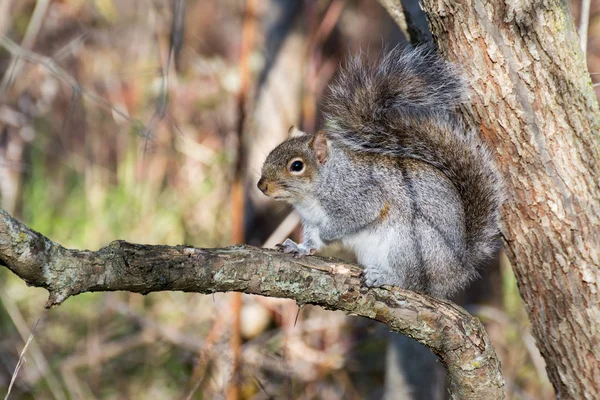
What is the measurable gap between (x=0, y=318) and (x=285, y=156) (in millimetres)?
2276

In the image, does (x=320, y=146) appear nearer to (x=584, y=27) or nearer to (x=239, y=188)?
(x=239, y=188)

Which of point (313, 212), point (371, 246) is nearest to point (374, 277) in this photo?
point (371, 246)

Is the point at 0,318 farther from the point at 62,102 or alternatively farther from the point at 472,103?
the point at 472,103

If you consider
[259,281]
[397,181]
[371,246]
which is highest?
[397,181]

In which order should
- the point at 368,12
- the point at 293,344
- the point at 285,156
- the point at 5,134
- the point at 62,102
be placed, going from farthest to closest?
the point at 368,12 < the point at 62,102 < the point at 5,134 < the point at 293,344 < the point at 285,156

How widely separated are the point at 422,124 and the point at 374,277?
0.47 metres

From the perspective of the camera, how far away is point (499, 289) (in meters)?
3.73

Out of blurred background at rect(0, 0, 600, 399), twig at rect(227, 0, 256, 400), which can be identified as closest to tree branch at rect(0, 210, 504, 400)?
twig at rect(227, 0, 256, 400)

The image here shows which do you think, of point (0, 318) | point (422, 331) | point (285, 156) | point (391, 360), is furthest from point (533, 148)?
point (0, 318)

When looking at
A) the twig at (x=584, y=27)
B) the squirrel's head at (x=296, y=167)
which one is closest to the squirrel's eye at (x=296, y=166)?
the squirrel's head at (x=296, y=167)

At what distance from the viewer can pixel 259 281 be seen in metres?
1.52

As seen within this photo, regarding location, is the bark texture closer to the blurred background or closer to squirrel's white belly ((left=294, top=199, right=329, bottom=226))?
Answer: squirrel's white belly ((left=294, top=199, right=329, bottom=226))

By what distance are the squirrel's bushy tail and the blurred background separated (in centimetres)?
102

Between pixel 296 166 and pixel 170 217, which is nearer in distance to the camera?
pixel 296 166
